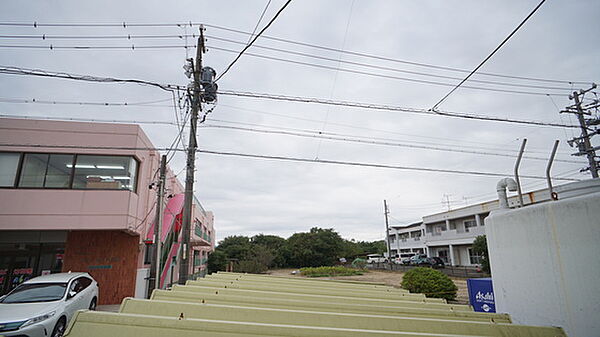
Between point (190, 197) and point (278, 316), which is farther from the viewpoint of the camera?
point (190, 197)

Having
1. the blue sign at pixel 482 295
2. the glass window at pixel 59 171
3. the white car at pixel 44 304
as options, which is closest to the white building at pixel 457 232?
the blue sign at pixel 482 295

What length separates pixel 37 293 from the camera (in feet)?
27.9

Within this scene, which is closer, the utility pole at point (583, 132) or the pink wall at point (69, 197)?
the pink wall at point (69, 197)

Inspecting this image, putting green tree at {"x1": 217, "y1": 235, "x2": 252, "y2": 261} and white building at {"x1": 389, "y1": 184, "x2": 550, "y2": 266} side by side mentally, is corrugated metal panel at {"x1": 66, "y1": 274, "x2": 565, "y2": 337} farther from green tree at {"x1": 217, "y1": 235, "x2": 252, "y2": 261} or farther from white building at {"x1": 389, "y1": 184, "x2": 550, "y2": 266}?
green tree at {"x1": 217, "y1": 235, "x2": 252, "y2": 261}

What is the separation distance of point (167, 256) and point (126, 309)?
17095mm

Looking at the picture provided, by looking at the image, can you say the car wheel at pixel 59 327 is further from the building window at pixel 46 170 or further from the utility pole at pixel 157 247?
the building window at pixel 46 170

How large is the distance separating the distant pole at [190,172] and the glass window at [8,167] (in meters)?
8.26

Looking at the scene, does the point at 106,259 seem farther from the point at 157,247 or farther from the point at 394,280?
the point at 394,280

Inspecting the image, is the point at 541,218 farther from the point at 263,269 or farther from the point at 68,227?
the point at 263,269

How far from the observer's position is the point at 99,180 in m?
13.1

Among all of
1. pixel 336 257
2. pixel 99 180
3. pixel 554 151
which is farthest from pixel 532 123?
pixel 336 257

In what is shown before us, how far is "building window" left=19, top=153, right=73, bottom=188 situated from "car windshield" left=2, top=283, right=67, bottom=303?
5.20 m

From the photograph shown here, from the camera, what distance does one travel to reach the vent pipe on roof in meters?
3.96

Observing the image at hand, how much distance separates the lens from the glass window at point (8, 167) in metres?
12.5
